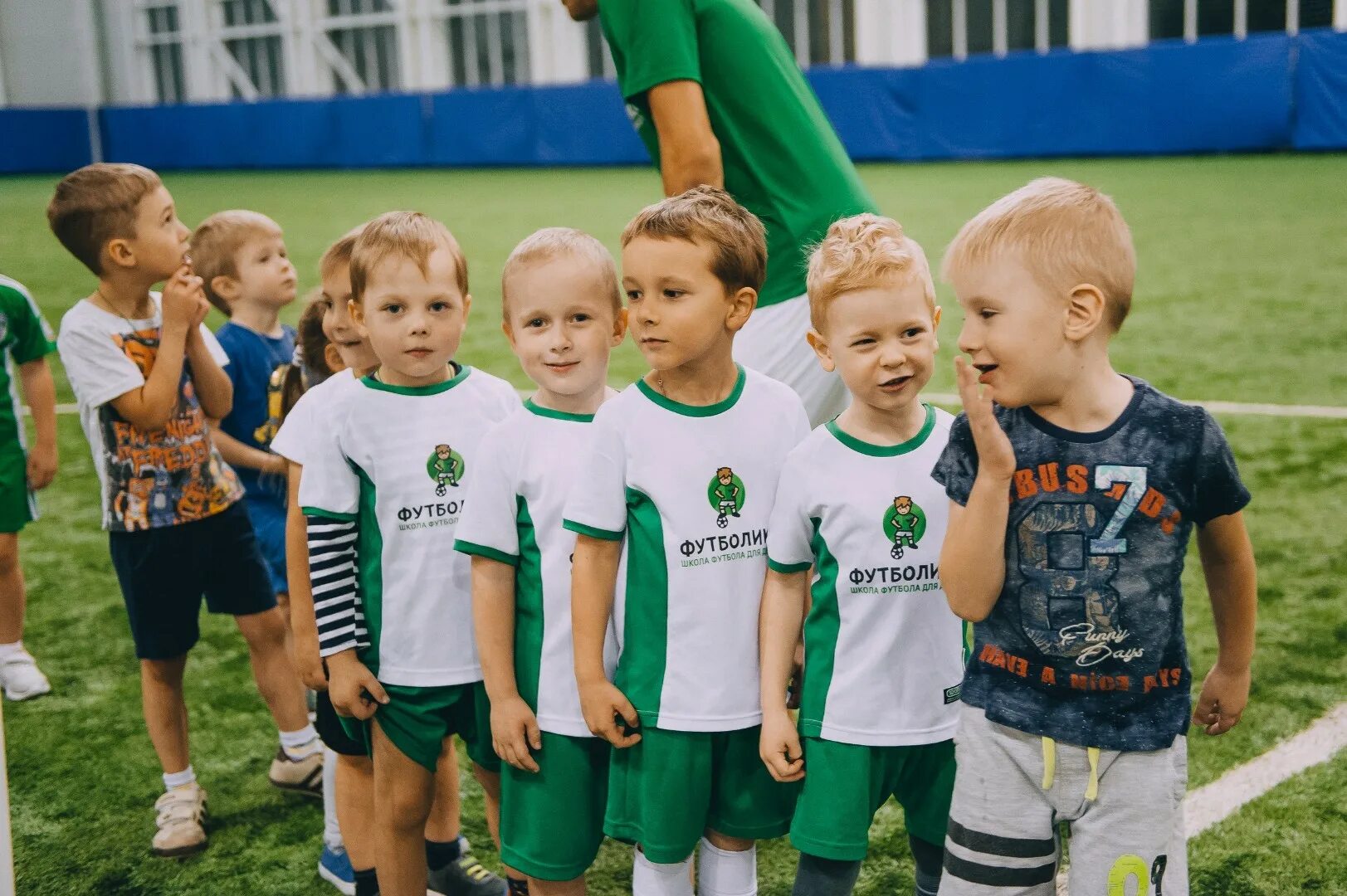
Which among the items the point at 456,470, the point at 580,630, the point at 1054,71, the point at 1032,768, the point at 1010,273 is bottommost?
the point at 1032,768

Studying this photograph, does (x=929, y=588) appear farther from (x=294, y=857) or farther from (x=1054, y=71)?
(x=1054, y=71)

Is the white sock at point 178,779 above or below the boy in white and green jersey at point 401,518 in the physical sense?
below

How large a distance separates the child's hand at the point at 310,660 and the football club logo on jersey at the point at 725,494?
913 mm

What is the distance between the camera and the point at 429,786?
270 cm

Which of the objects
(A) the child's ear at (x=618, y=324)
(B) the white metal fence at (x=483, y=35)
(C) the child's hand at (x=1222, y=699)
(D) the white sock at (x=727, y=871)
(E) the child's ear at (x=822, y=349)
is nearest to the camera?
(C) the child's hand at (x=1222, y=699)

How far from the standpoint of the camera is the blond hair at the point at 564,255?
7.95 feet

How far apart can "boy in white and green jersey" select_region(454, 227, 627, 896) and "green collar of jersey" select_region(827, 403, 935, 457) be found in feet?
1.50

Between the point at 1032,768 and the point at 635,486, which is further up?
the point at 635,486

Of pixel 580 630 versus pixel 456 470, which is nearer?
pixel 580 630

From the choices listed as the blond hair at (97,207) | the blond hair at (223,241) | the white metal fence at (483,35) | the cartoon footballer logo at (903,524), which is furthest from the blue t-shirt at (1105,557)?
the white metal fence at (483,35)

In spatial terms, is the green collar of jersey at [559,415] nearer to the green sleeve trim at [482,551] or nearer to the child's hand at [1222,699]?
the green sleeve trim at [482,551]

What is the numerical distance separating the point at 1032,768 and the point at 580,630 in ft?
2.53

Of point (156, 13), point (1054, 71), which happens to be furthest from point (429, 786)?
point (156, 13)

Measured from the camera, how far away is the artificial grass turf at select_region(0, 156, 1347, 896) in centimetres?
323
